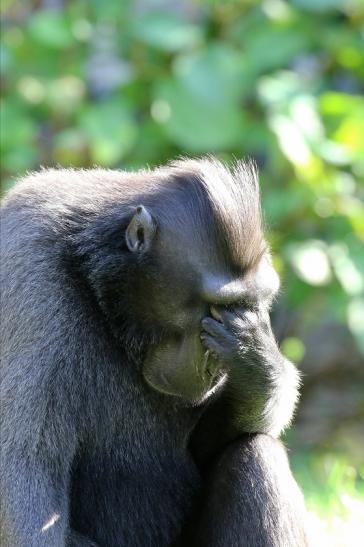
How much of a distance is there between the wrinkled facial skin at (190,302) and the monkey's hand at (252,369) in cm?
3

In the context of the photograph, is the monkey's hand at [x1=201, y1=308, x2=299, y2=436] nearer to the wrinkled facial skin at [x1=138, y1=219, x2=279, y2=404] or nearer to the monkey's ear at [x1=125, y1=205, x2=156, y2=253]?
the wrinkled facial skin at [x1=138, y1=219, x2=279, y2=404]

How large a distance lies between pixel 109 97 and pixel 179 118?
0.79m

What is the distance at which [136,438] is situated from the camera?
4551 millimetres

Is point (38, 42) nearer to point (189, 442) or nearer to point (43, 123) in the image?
point (43, 123)

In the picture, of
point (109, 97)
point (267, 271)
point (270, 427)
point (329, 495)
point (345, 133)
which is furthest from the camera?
point (109, 97)

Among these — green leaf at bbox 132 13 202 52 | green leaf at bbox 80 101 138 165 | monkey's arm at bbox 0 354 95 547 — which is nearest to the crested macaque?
monkey's arm at bbox 0 354 95 547

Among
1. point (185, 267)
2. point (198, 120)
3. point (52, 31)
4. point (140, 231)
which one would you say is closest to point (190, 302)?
point (185, 267)

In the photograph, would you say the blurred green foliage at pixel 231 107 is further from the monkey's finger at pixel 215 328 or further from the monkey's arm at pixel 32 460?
the monkey's arm at pixel 32 460

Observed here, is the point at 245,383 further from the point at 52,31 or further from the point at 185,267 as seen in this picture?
the point at 52,31

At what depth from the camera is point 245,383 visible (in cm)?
439

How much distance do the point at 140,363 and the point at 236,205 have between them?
0.76 m

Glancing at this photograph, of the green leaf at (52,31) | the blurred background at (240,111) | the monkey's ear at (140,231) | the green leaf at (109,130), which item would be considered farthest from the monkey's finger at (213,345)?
the green leaf at (52,31)

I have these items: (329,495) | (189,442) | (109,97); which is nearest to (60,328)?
(189,442)

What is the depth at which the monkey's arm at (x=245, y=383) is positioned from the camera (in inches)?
164
